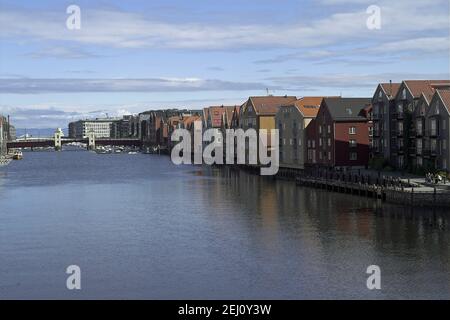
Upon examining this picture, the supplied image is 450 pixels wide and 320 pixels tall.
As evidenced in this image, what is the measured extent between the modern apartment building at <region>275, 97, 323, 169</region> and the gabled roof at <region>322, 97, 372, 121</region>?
23.5 feet

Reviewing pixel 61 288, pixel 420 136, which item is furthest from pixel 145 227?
pixel 420 136

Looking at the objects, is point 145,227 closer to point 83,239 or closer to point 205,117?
point 83,239

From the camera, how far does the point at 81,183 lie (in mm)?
79438

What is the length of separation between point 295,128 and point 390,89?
1739cm

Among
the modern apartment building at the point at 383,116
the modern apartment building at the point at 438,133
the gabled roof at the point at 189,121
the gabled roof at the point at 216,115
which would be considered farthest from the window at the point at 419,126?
the gabled roof at the point at 189,121

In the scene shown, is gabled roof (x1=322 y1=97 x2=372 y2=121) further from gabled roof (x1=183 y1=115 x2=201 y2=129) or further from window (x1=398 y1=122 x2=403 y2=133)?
gabled roof (x1=183 y1=115 x2=201 y2=129)

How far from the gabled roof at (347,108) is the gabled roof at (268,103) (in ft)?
77.9

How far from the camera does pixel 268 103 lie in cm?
10081

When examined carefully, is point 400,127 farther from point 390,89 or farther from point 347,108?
point 347,108

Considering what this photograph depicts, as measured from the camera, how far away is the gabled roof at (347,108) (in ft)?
237

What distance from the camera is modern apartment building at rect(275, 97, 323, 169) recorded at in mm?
82250

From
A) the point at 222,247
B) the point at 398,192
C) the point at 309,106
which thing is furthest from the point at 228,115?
the point at 222,247

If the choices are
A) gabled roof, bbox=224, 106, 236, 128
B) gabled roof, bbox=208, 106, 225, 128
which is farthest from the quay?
gabled roof, bbox=208, 106, 225, 128

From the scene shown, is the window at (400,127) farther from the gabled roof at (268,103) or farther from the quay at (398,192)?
the gabled roof at (268,103)
